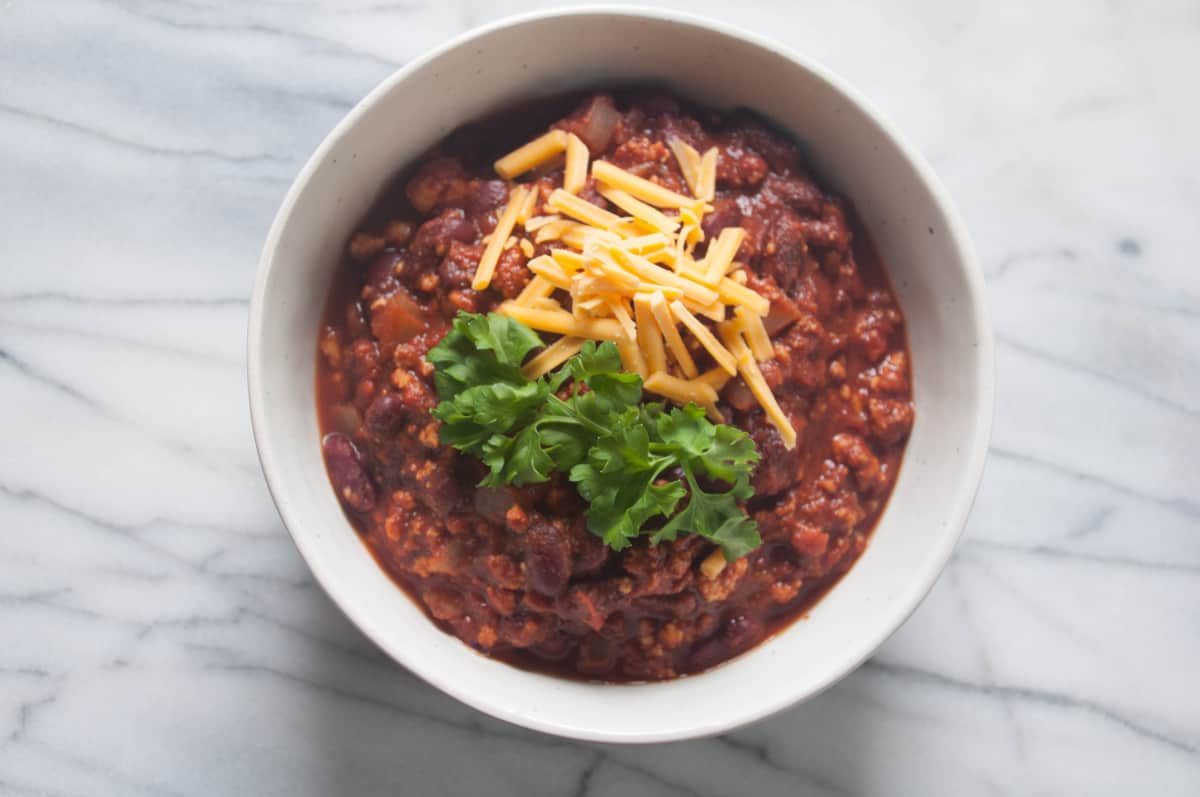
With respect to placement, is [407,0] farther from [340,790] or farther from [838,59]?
[340,790]

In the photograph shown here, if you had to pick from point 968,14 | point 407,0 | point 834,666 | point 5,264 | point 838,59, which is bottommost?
point 5,264

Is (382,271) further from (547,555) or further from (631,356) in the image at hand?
(547,555)

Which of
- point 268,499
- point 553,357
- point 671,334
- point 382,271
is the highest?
point 671,334

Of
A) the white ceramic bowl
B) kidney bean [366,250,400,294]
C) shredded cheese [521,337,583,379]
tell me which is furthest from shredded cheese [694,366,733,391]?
kidney bean [366,250,400,294]

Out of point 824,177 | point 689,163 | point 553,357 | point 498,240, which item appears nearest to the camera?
point 553,357

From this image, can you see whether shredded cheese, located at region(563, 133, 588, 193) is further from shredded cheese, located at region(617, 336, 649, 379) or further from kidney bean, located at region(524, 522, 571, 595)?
kidney bean, located at region(524, 522, 571, 595)

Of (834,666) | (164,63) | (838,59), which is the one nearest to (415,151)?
(164,63)

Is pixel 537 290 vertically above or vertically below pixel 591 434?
above

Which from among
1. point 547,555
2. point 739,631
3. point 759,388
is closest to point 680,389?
point 759,388

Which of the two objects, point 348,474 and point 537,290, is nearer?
point 537,290
